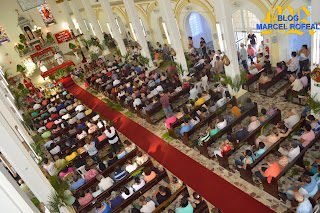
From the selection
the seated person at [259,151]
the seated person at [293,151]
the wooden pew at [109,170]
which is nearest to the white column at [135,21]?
the wooden pew at [109,170]

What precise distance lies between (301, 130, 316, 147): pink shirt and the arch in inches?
369

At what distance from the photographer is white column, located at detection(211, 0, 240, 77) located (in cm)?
978

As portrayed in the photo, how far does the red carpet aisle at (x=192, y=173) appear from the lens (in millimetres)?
7250

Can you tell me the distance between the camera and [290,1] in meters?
11.0

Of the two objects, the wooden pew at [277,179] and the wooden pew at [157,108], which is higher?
the wooden pew at [157,108]

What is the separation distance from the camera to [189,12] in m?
16.2

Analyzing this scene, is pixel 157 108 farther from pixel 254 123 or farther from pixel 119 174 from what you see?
pixel 254 123

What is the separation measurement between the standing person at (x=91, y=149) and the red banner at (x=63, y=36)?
23.5 m

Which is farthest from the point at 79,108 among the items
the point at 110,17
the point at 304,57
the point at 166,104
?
the point at 304,57

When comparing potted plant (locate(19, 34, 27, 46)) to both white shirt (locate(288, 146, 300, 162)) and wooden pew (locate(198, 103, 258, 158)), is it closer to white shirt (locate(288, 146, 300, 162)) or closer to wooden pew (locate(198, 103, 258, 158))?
wooden pew (locate(198, 103, 258, 158))

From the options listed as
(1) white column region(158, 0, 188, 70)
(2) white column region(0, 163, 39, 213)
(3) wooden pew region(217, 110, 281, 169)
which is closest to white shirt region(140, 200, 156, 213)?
(3) wooden pew region(217, 110, 281, 169)

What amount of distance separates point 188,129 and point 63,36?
84.6 feet

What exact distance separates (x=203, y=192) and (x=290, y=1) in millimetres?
8733

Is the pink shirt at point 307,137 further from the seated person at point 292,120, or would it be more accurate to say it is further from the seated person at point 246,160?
the seated person at point 246,160
